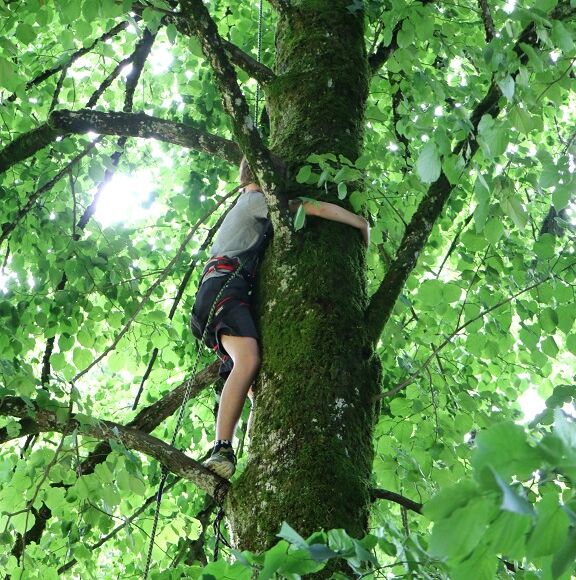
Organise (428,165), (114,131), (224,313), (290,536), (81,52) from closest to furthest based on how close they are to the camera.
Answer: (290,536), (428,165), (224,313), (114,131), (81,52)

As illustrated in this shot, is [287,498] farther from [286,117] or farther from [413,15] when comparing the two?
[413,15]

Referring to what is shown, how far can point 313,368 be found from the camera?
2.22 m

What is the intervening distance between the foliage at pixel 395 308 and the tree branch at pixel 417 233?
0.20 feet

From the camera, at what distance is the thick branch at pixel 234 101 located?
238cm

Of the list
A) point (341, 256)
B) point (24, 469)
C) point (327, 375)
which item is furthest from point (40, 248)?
point (327, 375)

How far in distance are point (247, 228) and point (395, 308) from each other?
80 centimetres

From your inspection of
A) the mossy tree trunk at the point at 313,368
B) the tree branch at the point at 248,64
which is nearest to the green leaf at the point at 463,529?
the mossy tree trunk at the point at 313,368

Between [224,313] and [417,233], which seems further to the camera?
[224,313]

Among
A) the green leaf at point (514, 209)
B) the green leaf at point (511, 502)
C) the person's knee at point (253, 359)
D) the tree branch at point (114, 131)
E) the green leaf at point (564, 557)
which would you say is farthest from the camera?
the tree branch at point (114, 131)

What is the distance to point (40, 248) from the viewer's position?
399 cm

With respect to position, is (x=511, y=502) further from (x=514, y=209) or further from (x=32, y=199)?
(x=32, y=199)

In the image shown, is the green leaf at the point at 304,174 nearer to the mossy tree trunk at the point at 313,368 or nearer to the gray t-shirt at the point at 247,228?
the mossy tree trunk at the point at 313,368

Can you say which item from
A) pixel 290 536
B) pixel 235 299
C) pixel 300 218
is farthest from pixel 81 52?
pixel 290 536

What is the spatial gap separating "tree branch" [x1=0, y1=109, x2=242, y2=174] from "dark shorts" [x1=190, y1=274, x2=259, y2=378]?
2.17 feet
